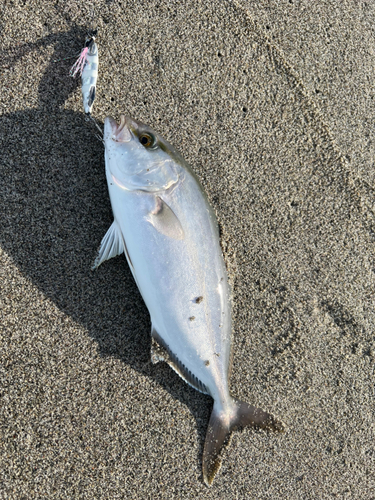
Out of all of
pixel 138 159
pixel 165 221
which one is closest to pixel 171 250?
pixel 165 221

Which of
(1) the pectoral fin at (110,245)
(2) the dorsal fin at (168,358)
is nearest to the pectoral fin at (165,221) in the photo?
(1) the pectoral fin at (110,245)

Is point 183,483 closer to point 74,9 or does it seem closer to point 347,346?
point 347,346

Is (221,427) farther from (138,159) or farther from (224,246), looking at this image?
(138,159)

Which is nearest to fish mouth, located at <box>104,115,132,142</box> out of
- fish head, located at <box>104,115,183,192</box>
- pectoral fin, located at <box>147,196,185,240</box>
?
fish head, located at <box>104,115,183,192</box>

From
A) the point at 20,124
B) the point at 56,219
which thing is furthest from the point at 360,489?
the point at 20,124

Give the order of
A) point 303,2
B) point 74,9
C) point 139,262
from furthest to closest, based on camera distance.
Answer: point 303,2, point 74,9, point 139,262

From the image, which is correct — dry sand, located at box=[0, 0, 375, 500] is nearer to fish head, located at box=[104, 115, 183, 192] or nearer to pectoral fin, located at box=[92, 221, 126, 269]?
pectoral fin, located at box=[92, 221, 126, 269]

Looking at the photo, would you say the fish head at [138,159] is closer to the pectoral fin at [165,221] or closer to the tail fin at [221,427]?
the pectoral fin at [165,221]
